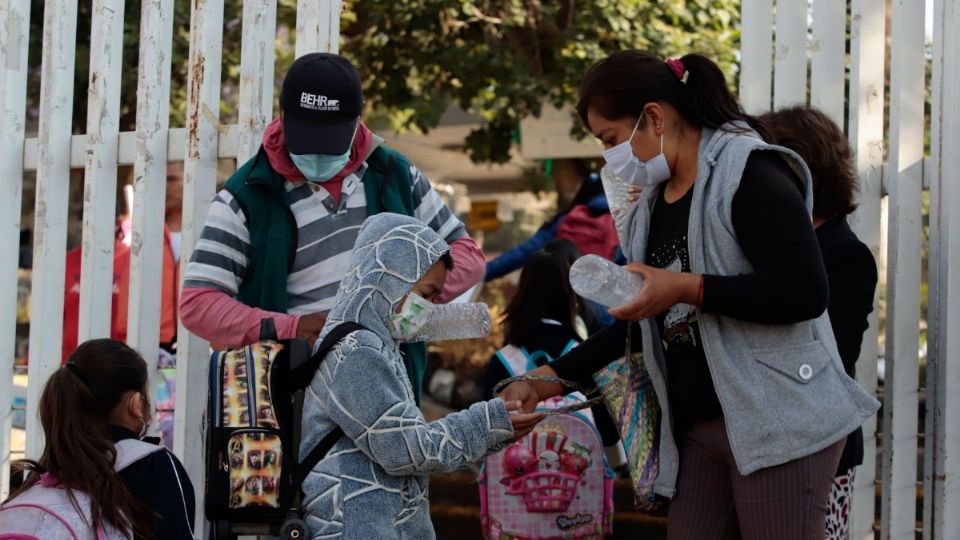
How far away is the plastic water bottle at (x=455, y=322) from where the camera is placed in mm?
3158

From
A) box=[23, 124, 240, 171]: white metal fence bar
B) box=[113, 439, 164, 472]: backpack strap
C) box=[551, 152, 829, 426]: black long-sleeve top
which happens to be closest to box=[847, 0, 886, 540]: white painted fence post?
box=[551, 152, 829, 426]: black long-sleeve top

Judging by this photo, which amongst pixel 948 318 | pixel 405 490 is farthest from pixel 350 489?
pixel 948 318

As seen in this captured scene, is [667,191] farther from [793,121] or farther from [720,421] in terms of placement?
[793,121]

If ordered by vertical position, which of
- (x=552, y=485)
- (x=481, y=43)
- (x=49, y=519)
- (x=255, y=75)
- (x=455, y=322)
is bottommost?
(x=552, y=485)

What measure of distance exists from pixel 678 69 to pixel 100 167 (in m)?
2.48

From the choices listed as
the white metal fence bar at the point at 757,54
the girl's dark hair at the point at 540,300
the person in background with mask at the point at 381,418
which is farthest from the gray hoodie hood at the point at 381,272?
the girl's dark hair at the point at 540,300

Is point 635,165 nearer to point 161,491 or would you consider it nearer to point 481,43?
point 161,491

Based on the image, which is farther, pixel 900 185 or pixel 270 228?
pixel 900 185

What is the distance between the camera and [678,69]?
2867 millimetres

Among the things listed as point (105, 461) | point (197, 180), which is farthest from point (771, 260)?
point (197, 180)

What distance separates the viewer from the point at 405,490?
120 inches

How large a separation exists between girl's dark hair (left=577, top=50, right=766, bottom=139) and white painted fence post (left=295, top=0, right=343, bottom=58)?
1.56 m

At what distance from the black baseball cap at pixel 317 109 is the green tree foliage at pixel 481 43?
5156mm

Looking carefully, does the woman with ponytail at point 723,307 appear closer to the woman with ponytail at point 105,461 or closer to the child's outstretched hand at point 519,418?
the child's outstretched hand at point 519,418
